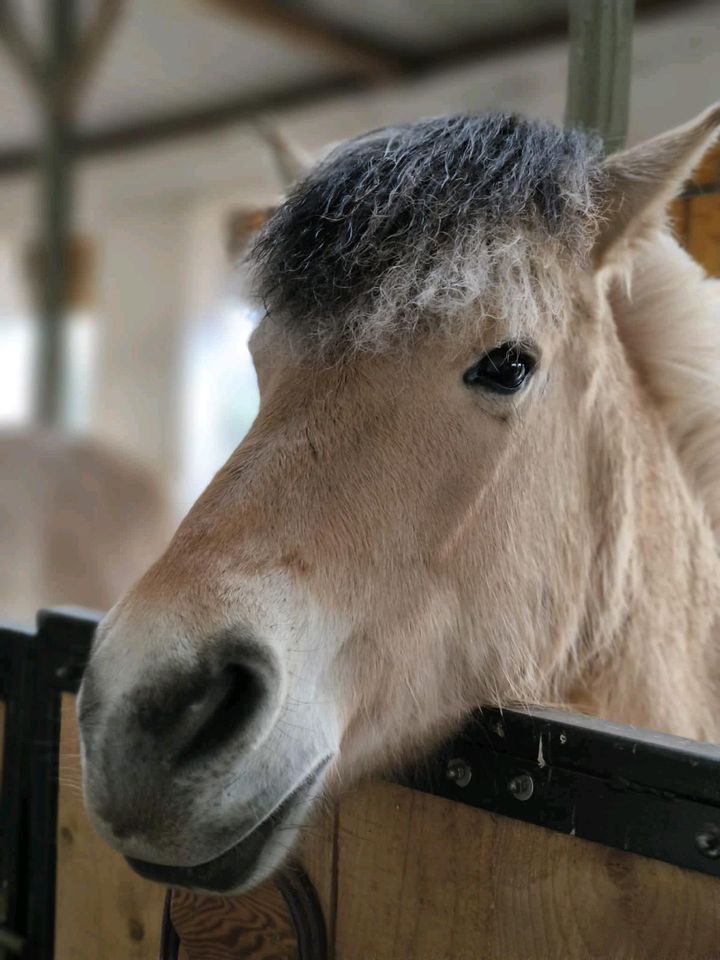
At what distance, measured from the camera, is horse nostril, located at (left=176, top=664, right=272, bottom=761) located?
0.86m

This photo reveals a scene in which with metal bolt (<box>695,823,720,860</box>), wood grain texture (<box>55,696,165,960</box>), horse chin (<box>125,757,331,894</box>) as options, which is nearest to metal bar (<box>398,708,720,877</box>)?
metal bolt (<box>695,823,720,860</box>)

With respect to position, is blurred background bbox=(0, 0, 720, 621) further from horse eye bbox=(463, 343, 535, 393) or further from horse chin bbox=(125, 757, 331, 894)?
horse chin bbox=(125, 757, 331, 894)

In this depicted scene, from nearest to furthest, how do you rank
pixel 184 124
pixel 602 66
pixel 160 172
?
pixel 602 66
pixel 184 124
pixel 160 172

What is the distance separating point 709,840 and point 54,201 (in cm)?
618

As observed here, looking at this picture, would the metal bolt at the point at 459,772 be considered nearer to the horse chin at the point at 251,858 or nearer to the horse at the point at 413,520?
the horse at the point at 413,520

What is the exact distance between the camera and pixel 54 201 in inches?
239

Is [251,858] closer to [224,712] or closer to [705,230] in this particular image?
[224,712]

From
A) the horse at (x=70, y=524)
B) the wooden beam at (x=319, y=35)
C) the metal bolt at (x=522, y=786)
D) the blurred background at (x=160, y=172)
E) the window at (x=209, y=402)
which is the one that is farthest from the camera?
the window at (x=209, y=402)

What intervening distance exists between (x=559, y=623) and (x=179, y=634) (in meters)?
0.59

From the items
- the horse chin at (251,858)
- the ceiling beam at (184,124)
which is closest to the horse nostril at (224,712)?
the horse chin at (251,858)

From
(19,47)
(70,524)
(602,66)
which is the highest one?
(19,47)

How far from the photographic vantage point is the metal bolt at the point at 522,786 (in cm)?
97

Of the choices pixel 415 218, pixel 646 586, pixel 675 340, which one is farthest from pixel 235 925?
pixel 675 340

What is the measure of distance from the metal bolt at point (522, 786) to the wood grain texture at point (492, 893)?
0.04 m
